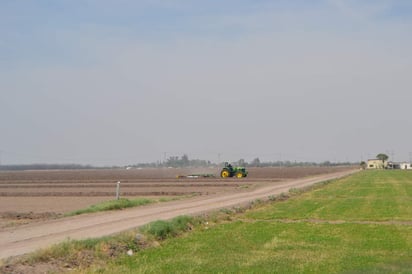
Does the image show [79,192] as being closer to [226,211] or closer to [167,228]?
[226,211]

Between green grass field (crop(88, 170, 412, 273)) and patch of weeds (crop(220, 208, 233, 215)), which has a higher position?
patch of weeds (crop(220, 208, 233, 215))

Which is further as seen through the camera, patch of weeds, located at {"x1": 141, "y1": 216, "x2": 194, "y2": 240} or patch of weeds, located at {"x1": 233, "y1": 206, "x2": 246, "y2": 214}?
patch of weeds, located at {"x1": 233, "y1": 206, "x2": 246, "y2": 214}

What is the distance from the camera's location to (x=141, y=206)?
3903 cm

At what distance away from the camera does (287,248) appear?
20000mm

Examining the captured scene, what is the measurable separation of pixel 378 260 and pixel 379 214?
53.5 ft

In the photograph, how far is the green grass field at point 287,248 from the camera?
1620cm

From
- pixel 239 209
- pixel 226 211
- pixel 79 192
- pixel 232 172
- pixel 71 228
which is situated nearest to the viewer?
pixel 71 228

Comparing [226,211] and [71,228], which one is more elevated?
[226,211]

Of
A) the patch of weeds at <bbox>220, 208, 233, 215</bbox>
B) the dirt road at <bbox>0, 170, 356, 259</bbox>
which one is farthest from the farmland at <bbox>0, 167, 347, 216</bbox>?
the patch of weeds at <bbox>220, 208, 233, 215</bbox>

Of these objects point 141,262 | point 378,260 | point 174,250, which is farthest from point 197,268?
point 378,260

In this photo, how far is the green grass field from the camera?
53.2 ft

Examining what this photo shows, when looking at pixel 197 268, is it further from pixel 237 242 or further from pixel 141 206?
pixel 141 206

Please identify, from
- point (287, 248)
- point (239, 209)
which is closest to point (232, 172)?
point (239, 209)

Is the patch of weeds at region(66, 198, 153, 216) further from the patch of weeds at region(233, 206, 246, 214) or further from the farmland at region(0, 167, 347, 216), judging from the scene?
the patch of weeds at region(233, 206, 246, 214)
